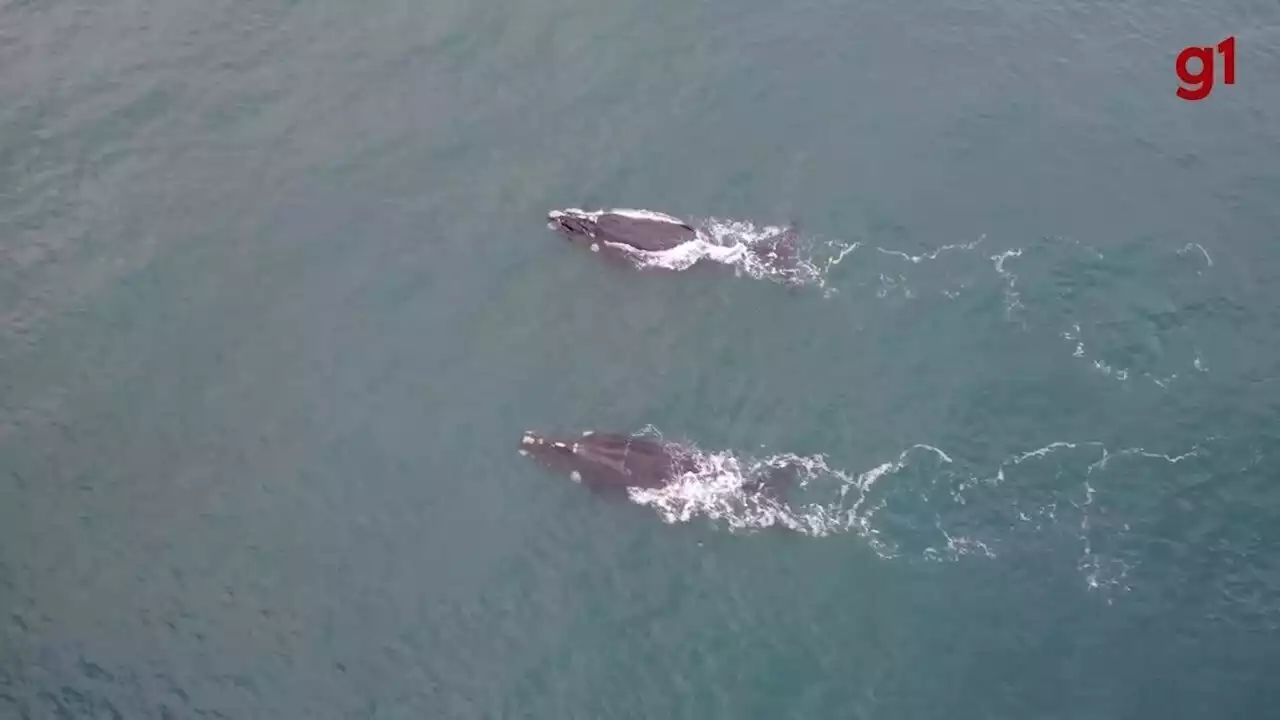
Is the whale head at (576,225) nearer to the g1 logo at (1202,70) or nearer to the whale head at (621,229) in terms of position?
the whale head at (621,229)

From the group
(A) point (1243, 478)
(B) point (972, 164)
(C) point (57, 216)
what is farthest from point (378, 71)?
(A) point (1243, 478)

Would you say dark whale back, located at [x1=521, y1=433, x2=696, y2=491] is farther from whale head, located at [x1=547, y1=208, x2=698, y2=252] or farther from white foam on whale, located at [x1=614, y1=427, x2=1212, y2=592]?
whale head, located at [x1=547, y1=208, x2=698, y2=252]

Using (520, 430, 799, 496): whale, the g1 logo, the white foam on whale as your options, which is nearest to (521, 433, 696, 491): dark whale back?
(520, 430, 799, 496): whale

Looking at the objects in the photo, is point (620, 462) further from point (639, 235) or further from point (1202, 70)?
point (1202, 70)

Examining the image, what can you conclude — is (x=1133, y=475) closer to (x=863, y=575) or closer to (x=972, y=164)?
(x=863, y=575)

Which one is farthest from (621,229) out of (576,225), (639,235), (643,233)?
(576,225)
